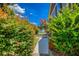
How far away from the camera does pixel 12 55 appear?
4.65 m

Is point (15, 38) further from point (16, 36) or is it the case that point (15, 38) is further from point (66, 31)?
point (66, 31)

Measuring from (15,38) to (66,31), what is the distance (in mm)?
791

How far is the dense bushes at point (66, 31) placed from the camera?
4.66 metres

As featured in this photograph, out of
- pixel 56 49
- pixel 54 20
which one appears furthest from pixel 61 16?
pixel 56 49

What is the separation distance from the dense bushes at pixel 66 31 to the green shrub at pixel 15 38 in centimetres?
36

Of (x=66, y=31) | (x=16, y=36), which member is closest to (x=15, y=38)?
(x=16, y=36)

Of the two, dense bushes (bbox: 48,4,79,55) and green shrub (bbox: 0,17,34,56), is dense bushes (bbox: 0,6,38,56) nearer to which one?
green shrub (bbox: 0,17,34,56)

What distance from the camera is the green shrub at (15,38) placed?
4.63 m

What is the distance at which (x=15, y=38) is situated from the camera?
4.68 meters

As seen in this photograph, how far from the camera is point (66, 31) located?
4.68 meters

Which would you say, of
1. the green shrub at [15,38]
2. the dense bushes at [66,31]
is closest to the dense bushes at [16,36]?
the green shrub at [15,38]

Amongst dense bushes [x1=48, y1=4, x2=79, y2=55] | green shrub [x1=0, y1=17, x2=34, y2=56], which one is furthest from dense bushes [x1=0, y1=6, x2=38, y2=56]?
dense bushes [x1=48, y1=4, x2=79, y2=55]

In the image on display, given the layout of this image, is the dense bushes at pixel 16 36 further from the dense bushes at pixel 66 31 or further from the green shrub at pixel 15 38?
the dense bushes at pixel 66 31

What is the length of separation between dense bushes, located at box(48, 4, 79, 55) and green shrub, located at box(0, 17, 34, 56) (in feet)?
1.18
